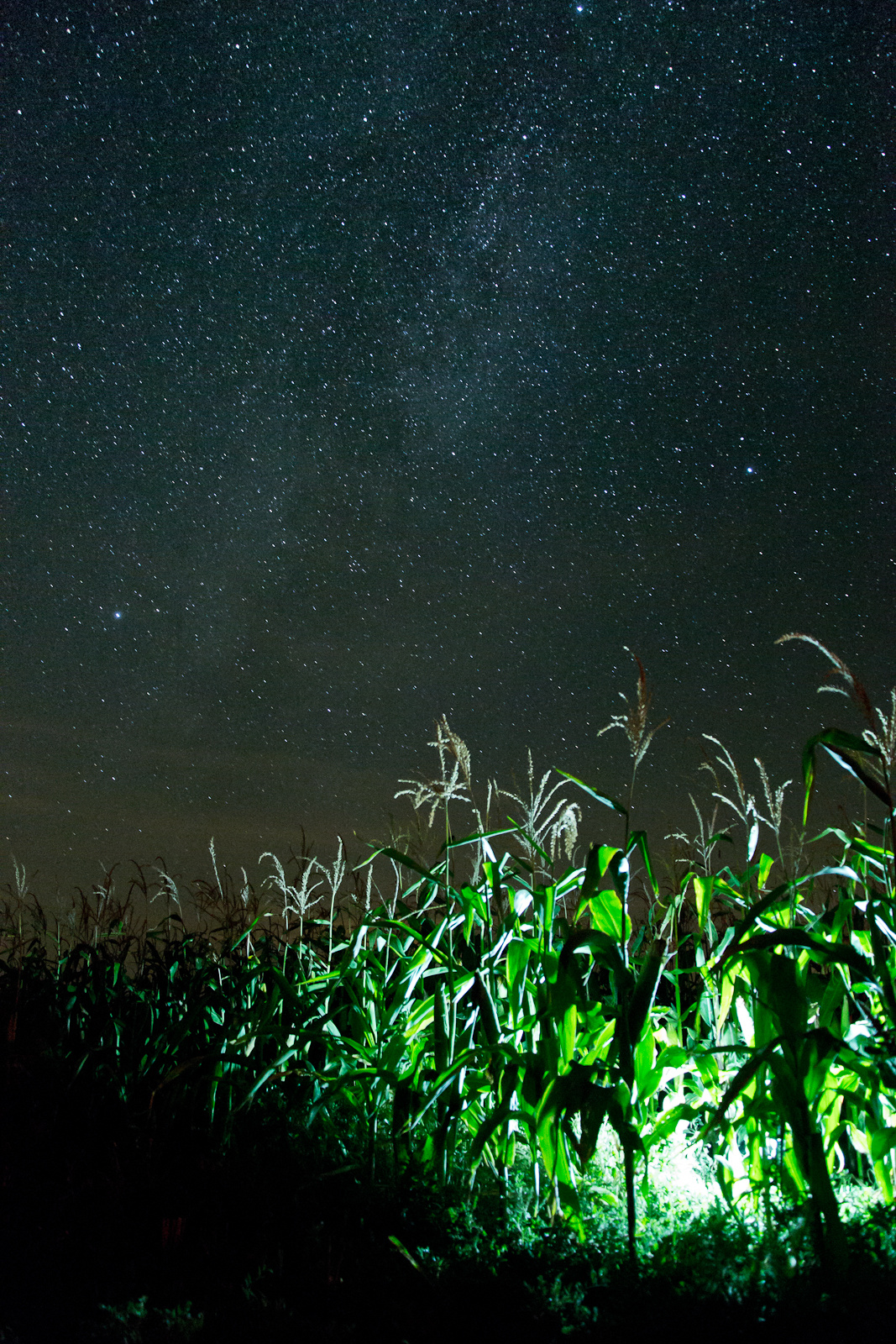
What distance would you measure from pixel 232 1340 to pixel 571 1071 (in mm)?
1028

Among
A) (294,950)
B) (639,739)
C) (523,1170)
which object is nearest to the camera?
(639,739)

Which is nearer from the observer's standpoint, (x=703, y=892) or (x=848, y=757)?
(x=848, y=757)

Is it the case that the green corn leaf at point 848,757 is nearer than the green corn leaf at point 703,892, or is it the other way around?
the green corn leaf at point 848,757

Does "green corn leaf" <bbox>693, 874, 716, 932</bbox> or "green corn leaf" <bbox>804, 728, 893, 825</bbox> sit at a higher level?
"green corn leaf" <bbox>804, 728, 893, 825</bbox>

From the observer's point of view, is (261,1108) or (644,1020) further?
(261,1108)

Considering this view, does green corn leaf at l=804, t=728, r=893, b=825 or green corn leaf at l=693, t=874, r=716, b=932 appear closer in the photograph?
green corn leaf at l=804, t=728, r=893, b=825

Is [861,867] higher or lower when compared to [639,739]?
lower

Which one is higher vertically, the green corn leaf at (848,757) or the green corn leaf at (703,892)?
the green corn leaf at (848,757)

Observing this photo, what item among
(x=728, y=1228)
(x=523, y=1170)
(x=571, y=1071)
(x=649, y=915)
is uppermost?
(x=649, y=915)

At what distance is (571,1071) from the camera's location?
89.9 inches

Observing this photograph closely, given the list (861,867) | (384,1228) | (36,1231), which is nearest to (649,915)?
(861,867)

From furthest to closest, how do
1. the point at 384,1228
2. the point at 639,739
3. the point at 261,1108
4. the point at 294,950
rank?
the point at 294,950 → the point at 261,1108 → the point at 384,1228 → the point at 639,739

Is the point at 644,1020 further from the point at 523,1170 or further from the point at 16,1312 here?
the point at 16,1312

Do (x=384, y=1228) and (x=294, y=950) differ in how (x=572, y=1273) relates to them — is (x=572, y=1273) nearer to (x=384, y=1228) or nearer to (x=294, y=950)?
(x=384, y=1228)
